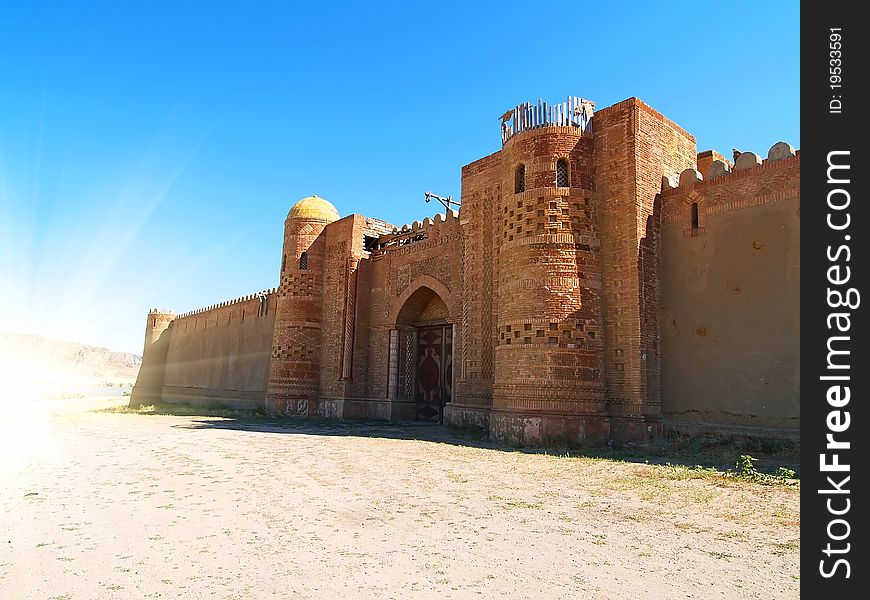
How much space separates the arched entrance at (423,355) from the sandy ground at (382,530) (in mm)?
8006

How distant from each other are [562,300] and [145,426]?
1007 cm

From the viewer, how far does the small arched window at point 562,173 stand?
1142 cm

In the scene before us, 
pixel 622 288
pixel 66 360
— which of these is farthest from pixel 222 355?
pixel 66 360

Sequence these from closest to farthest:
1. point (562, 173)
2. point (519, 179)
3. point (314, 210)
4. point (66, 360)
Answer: point (562, 173) → point (519, 179) → point (314, 210) → point (66, 360)

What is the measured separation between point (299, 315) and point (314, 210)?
3649 mm

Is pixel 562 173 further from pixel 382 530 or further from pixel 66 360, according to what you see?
pixel 66 360

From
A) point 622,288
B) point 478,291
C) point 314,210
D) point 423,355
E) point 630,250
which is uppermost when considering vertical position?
point 314,210

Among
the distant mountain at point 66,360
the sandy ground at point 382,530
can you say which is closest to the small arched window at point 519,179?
the sandy ground at point 382,530

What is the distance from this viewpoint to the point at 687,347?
33.8ft

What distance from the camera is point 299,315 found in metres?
18.7
